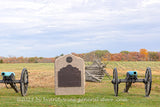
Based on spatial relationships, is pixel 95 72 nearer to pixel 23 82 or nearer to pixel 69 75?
pixel 69 75

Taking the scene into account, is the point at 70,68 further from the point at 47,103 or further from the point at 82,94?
the point at 47,103

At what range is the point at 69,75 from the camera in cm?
1423

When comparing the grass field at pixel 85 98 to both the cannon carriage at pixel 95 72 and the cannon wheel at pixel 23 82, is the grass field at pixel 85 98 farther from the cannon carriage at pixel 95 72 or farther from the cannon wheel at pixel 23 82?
the cannon carriage at pixel 95 72

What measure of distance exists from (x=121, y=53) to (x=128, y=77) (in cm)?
4873

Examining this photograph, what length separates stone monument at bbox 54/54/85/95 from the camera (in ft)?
46.7

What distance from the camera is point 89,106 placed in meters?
10.5

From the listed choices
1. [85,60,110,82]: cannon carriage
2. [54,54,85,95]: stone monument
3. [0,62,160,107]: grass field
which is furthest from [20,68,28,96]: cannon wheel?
[85,60,110,82]: cannon carriage

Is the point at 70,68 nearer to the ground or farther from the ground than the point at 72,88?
farther from the ground

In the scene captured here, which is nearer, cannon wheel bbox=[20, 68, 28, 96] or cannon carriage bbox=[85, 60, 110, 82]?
cannon wheel bbox=[20, 68, 28, 96]

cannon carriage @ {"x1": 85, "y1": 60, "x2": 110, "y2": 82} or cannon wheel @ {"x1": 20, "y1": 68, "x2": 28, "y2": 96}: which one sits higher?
cannon carriage @ {"x1": 85, "y1": 60, "x2": 110, "y2": 82}

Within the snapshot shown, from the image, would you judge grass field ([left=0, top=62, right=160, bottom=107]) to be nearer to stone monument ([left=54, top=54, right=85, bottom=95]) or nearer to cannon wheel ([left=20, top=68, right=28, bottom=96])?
cannon wheel ([left=20, top=68, right=28, bottom=96])

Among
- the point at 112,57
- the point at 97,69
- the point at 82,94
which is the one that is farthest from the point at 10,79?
the point at 112,57

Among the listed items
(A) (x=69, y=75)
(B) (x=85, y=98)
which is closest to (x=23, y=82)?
(A) (x=69, y=75)

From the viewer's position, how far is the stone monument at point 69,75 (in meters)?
14.2
